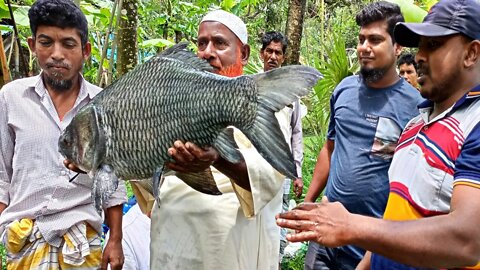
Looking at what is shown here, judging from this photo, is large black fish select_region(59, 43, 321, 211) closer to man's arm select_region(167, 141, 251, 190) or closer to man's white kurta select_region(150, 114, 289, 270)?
man's arm select_region(167, 141, 251, 190)

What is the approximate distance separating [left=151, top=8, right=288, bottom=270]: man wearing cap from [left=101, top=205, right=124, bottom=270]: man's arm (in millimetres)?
171

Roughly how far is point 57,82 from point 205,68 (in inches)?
35.9

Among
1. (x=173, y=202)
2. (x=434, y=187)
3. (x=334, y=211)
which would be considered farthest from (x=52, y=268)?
(x=434, y=187)

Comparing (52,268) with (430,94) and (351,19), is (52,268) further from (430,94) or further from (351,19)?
(351,19)

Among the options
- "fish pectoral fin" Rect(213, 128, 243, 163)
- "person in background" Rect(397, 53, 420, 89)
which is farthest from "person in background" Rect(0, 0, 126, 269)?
"person in background" Rect(397, 53, 420, 89)

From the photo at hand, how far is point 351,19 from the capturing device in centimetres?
1312

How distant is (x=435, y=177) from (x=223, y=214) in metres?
1.00

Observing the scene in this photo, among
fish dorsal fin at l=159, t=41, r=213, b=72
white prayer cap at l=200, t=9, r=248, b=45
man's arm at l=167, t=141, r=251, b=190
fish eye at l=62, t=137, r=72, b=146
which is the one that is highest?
fish dorsal fin at l=159, t=41, r=213, b=72

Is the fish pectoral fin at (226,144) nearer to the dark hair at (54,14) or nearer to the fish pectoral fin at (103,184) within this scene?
the fish pectoral fin at (103,184)

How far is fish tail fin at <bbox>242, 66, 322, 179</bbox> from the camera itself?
1689 mm

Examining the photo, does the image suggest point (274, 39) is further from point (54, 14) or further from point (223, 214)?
point (223, 214)

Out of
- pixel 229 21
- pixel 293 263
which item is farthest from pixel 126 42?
pixel 293 263

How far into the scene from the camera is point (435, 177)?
1.66m

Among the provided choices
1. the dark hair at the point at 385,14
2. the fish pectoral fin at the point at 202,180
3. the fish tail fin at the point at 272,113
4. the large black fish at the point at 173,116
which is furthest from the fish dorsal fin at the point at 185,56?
the dark hair at the point at 385,14
